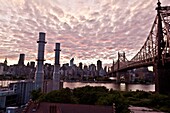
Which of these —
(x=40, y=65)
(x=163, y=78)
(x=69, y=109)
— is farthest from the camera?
(x=40, y=65)

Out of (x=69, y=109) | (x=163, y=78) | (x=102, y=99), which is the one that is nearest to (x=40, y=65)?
(x=102, y=99)

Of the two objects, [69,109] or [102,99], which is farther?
[102,99]

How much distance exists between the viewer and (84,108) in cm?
1589

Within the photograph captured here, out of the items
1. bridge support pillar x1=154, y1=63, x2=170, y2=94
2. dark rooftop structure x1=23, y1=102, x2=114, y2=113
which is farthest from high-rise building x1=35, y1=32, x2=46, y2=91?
bridge support pillar x1=154, y1=63, x2=170, y2=94

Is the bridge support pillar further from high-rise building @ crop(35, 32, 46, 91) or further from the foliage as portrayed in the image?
high-rise building @ crop(35, 32, 46, 91)

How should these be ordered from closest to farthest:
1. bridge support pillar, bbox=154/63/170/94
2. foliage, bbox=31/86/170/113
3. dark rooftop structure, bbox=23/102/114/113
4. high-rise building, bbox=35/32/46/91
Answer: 1. dark rooftop structure, bbox=23/102/114/113
2. foliage, bbox=31/86/170/113
3. bridge support pillar, bbox=154/63/170/94
4. high-rise building, bbox=35/32/46/91

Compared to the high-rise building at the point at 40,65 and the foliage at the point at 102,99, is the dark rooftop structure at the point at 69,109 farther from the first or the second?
the high-rise building at the point at 40,65

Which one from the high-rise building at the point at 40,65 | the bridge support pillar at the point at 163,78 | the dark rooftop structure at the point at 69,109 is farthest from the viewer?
the high-rise building at the point at 40,65

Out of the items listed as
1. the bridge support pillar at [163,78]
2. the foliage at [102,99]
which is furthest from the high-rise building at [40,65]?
the bridge support pillar at [163,78]

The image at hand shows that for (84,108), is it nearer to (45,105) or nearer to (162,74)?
(45,105)

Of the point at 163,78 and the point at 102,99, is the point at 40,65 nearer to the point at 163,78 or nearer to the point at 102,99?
the point at 102,99

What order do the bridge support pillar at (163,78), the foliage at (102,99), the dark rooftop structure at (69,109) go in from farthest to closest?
the bridge support pillar at (163,78) → the foliage at (102,99) → the dark rooftop structure at (69,109)

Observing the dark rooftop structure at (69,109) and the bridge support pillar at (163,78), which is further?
the bridge support pillar at (163,78)

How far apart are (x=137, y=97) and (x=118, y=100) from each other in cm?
1558
